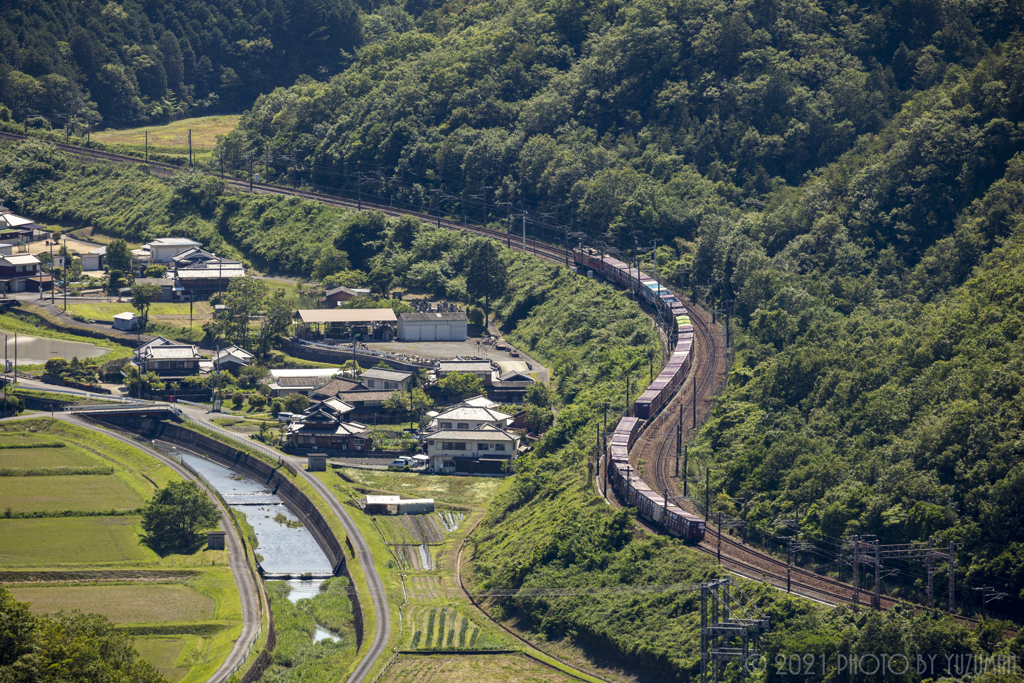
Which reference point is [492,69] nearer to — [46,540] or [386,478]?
[386,478]

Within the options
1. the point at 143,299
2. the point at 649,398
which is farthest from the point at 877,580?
the point at 143,299

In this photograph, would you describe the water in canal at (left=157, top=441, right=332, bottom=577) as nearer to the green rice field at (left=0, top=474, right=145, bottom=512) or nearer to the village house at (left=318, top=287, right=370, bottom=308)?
the green rice field at (left=0, top=474, right=145, bottom=512)

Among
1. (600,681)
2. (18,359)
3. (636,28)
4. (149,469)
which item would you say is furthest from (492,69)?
(600,681)

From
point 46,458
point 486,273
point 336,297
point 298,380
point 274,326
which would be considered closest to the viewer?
point 46,458

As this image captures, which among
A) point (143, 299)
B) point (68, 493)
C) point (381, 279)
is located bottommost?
point (68, 493)

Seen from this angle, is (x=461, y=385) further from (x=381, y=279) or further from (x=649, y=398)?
(x=381, y=279)

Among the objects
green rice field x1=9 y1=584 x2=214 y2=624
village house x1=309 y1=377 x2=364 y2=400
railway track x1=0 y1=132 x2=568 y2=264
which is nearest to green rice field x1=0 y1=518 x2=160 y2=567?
green rice field x1=9 y1=584 x2=214 y2=624

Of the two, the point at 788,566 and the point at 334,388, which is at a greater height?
the point at 788,566
